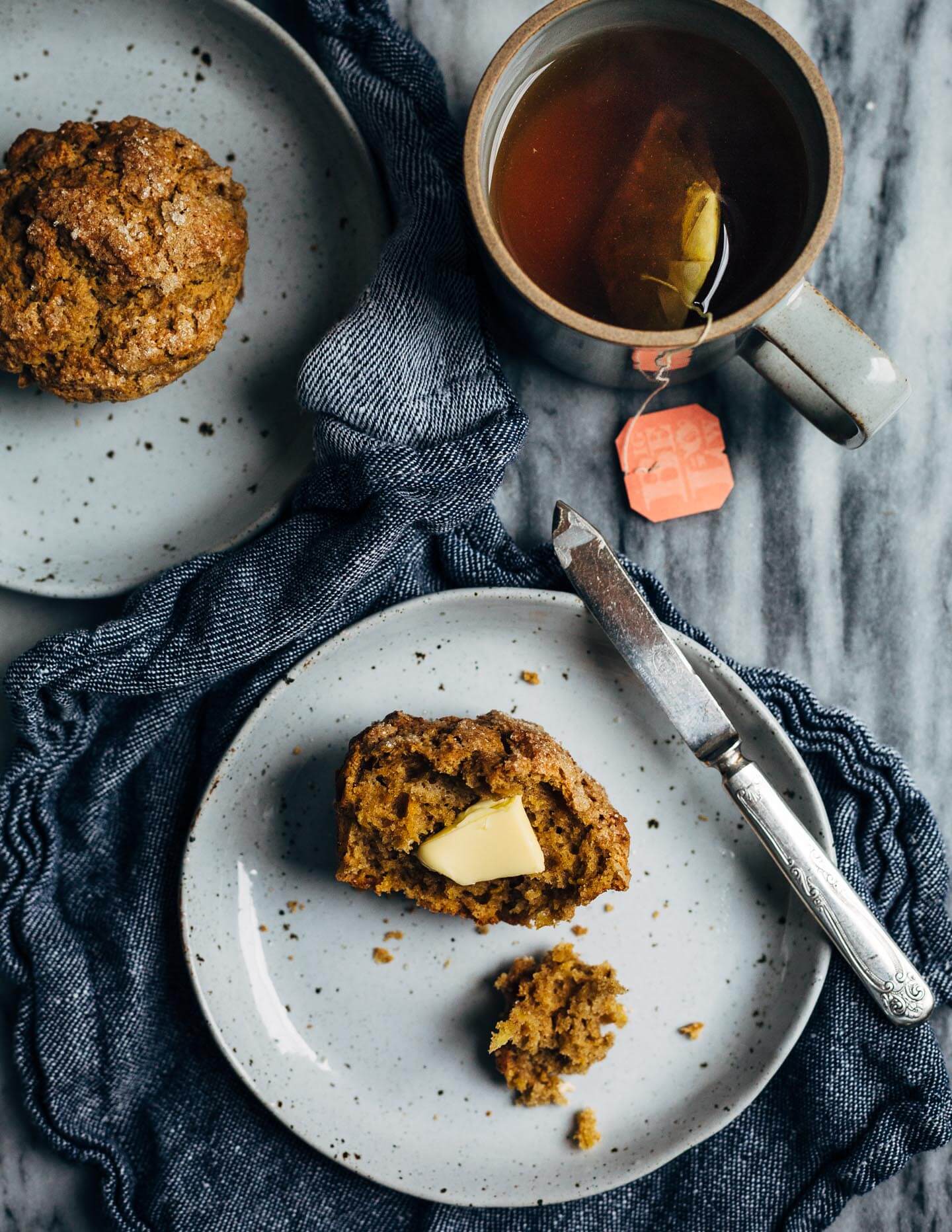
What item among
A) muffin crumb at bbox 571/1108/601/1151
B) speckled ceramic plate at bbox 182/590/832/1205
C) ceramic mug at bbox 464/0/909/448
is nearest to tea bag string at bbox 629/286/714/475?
ceramic mug at bbox 464/0/909/448

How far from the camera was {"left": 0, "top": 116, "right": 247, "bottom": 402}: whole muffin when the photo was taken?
1642 mm

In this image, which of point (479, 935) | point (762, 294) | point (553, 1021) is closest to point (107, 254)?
point (762, 294)

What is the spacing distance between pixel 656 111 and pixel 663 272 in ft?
0.85

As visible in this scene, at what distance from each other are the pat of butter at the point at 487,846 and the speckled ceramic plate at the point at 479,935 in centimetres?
30

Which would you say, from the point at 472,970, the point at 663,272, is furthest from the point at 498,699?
the point at 663,272

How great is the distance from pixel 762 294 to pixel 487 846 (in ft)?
3.17

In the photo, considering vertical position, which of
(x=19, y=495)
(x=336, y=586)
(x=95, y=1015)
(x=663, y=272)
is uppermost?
(x=663, y=272)

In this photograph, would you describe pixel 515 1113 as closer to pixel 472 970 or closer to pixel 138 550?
pixel 472 970

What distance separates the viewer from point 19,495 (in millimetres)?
1910

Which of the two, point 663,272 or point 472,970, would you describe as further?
point 472,970

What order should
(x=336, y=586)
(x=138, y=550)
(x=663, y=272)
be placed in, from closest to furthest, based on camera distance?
(x=663, y=272) < (x=336, y=586) < (x=138, y=550)

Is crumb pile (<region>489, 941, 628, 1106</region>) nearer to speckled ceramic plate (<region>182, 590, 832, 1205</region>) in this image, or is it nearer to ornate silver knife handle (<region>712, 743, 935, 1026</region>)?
speckled ceramic plate (<region>182, 590, 832, 1205</region>)

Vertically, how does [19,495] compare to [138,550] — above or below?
above

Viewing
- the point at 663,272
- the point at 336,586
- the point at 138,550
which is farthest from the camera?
the point at 138,550
